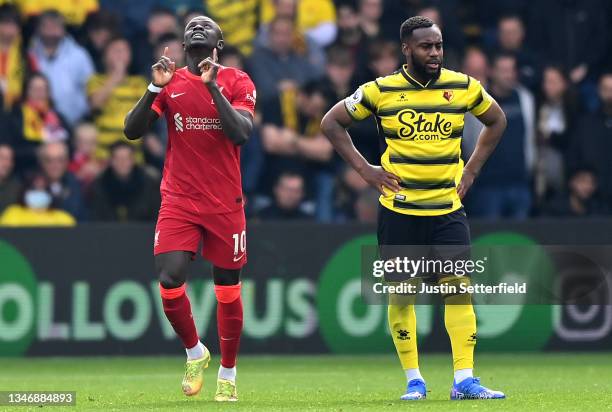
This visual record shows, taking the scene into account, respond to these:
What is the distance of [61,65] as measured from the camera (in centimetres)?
1619

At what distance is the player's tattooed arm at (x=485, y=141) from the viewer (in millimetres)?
9633

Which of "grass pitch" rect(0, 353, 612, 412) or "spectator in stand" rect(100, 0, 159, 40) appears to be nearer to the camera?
"grass pitch" rect(0, 353, 612, 412)

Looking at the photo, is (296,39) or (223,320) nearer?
(223,320)

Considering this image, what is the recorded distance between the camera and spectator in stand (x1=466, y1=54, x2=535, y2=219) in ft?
51.6

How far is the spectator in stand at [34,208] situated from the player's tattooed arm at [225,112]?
6350mm

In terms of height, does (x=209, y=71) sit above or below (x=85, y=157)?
above

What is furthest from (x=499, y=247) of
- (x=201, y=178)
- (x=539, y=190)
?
(x=201, y=178)

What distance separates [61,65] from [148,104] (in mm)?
7074

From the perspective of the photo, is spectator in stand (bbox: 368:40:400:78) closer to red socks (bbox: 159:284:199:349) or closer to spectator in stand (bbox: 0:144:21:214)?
spectator in stand (bbox: 0:144:21:214)

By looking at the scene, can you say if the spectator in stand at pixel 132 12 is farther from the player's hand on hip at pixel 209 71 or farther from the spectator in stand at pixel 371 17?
the player's hand on hip at pixel 209 71

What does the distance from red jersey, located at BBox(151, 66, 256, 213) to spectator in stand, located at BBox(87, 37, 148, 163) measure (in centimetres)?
639

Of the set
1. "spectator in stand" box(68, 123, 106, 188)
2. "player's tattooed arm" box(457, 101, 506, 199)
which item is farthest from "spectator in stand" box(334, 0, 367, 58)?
"player's tattooed arm" box(457, 101, 506, 199)

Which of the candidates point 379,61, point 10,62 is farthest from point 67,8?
point 379,61

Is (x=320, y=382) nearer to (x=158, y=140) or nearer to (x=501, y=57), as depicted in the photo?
(x=158, y=140)
